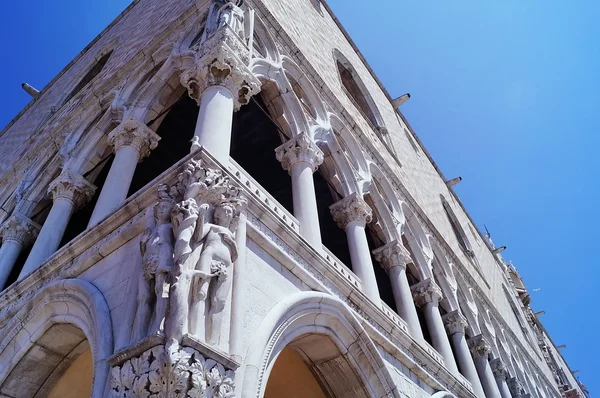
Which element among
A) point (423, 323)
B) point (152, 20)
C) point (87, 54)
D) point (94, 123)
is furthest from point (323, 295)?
point (87, 54)

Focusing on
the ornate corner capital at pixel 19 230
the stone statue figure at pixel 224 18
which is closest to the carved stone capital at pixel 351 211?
the stone statue figure at pixel 224 18

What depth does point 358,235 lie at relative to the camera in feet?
24.4

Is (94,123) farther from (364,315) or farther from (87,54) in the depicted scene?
(87,54)

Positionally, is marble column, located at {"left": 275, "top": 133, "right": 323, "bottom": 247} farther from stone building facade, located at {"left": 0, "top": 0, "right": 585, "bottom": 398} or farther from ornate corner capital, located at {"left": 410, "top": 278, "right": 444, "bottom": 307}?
ornate corner capital, located at {"left": 410, "top": 278, "right": 444, "bottom": 307}

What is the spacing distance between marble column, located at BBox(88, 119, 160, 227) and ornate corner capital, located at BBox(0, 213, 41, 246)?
222cm

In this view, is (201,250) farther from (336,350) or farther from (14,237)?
(14,237)

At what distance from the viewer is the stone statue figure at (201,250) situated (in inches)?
131

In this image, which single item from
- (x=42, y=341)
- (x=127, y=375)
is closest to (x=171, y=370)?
(x=127, y=375)

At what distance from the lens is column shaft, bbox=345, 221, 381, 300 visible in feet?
21.9

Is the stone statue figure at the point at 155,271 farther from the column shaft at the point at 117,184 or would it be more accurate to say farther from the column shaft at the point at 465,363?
the column shaft at the point at 465,363

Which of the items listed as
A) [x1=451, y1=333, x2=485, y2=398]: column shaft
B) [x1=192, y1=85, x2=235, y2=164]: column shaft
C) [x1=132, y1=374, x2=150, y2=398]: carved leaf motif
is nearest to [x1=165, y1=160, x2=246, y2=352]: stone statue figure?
[x1=132, y1=374, x2=150, y2=398]: carved leaf motif

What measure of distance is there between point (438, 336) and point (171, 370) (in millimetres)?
6613

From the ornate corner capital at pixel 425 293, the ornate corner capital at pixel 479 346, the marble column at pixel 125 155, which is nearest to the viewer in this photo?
the marble column at pixel 125 155

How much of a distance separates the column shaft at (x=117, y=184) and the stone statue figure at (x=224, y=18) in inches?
65.2
